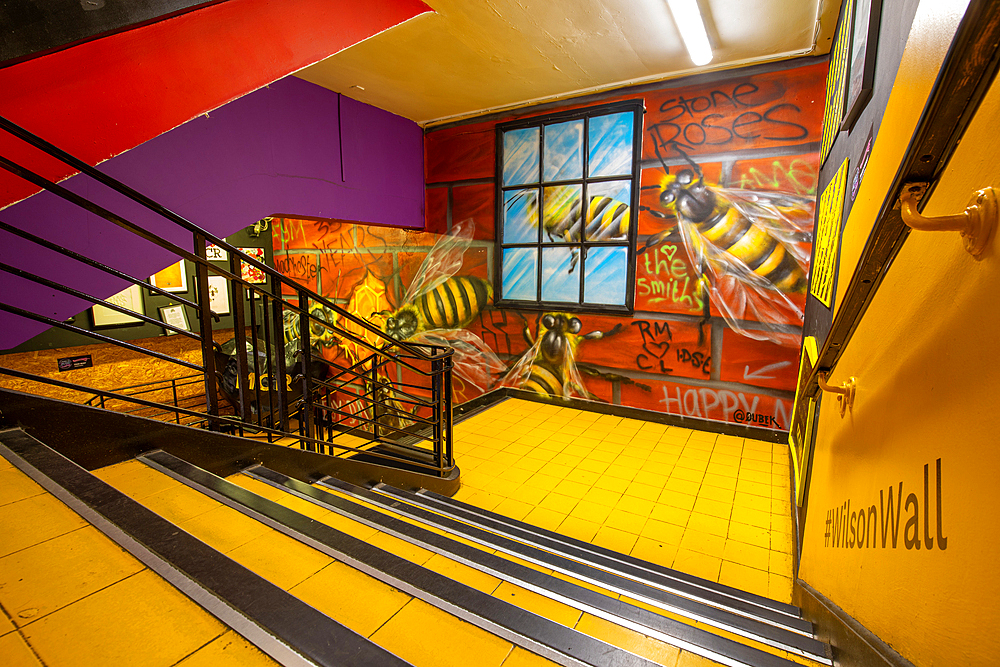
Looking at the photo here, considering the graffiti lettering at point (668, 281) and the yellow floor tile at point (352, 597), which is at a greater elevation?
the graffiti lettering at point (668, 281)

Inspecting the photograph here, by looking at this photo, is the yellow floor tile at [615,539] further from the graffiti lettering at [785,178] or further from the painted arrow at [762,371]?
the graffiti lettering at [785,178]

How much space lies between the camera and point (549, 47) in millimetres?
3715

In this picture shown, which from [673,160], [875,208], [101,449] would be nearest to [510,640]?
[875,208]

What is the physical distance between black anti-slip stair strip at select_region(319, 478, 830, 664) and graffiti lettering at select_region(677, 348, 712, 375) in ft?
9.69

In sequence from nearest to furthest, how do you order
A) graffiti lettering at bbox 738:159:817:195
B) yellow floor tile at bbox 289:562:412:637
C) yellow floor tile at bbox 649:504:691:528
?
yellow floor tile at bbox 289:562:412:637 → yellow floor tile at bbox 649:504:691:528 → graffiti lettering at bbox 738:159:817:195

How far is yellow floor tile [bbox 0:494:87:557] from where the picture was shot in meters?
1.39

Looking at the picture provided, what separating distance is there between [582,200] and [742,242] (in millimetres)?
1672

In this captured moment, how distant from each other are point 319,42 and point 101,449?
8.77 ft

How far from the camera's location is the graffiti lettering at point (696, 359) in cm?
447

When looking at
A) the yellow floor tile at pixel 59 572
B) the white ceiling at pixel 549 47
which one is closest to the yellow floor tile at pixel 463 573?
the yellow floor tile at pixel 59 572

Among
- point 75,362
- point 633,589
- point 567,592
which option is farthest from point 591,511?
point 75,362

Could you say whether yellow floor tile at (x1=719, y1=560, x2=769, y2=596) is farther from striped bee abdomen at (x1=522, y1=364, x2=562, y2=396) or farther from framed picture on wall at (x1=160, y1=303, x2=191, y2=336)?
framed picture on wall at (x1=160, y1=303, x2=191, y2=336)

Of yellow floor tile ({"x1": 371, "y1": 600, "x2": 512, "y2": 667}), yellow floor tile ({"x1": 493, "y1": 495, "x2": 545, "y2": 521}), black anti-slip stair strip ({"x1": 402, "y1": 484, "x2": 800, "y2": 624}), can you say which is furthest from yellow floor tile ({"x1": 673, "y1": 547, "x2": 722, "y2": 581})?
yellow floor tile ({"x1": 371, "y1": 600, "x2": 512, "y2": 667})

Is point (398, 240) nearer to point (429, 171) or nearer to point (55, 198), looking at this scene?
point (429, 171)
